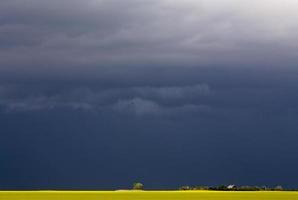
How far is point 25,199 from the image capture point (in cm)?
11688

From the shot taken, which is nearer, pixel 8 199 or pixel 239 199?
pixel 8 199

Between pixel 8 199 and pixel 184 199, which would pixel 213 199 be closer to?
pixel 184 199

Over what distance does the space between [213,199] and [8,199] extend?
3366cm

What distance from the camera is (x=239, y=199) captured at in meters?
124

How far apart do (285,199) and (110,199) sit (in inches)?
Answer: 1125

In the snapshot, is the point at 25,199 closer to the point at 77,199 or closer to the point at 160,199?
the point at 77,199

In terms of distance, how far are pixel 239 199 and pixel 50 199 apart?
32.0 m

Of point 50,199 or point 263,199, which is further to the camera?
point 263,199

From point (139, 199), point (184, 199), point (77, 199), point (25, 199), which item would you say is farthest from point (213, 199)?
point (25, 199)

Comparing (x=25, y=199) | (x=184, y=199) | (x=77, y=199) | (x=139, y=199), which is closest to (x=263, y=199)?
(x=184, y=199)

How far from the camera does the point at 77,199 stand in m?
119

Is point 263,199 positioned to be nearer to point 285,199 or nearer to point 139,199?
point 285,199

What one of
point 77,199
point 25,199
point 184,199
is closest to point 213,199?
point 184,199

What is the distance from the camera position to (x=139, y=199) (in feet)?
393
